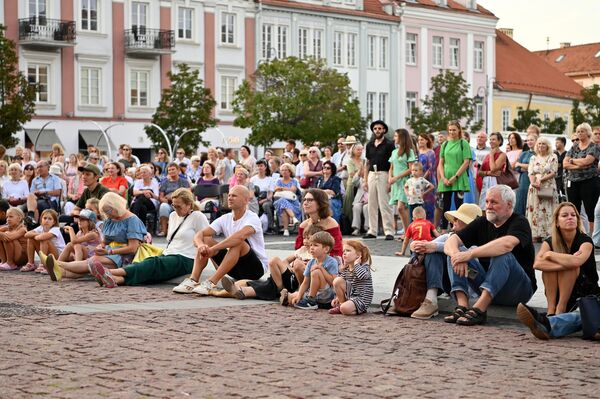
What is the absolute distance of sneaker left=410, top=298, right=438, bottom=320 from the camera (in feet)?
38.9

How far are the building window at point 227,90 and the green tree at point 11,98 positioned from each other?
1879 cm

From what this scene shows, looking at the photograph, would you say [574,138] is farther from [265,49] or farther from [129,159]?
[265,49]

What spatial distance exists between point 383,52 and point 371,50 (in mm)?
1317

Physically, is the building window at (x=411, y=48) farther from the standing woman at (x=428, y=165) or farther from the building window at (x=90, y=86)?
the standing woman at (x=428, y=165)

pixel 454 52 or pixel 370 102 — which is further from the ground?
pixel 454 52

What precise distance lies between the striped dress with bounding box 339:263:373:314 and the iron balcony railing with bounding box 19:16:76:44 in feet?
155

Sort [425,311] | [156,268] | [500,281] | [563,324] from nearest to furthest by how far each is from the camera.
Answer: [563,324], [500,281], [425,311], [156,268]

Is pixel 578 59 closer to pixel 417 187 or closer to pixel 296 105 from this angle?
pixel 296 105

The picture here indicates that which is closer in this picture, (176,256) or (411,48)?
(176,256)

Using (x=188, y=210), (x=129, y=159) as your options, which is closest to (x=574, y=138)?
(x=188, y=210)

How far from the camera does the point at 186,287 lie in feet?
46.6

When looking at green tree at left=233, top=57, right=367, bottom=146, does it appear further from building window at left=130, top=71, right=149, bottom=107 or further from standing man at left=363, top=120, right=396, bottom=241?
standing man at left=363, top=120, right=396, bottom=241

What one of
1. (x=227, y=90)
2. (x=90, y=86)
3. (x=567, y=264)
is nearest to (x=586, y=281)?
(x=567, y=264)

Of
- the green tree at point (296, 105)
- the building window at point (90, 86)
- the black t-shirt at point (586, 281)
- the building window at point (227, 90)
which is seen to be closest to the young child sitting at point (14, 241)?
the black t-shirt at point (586, 281)
